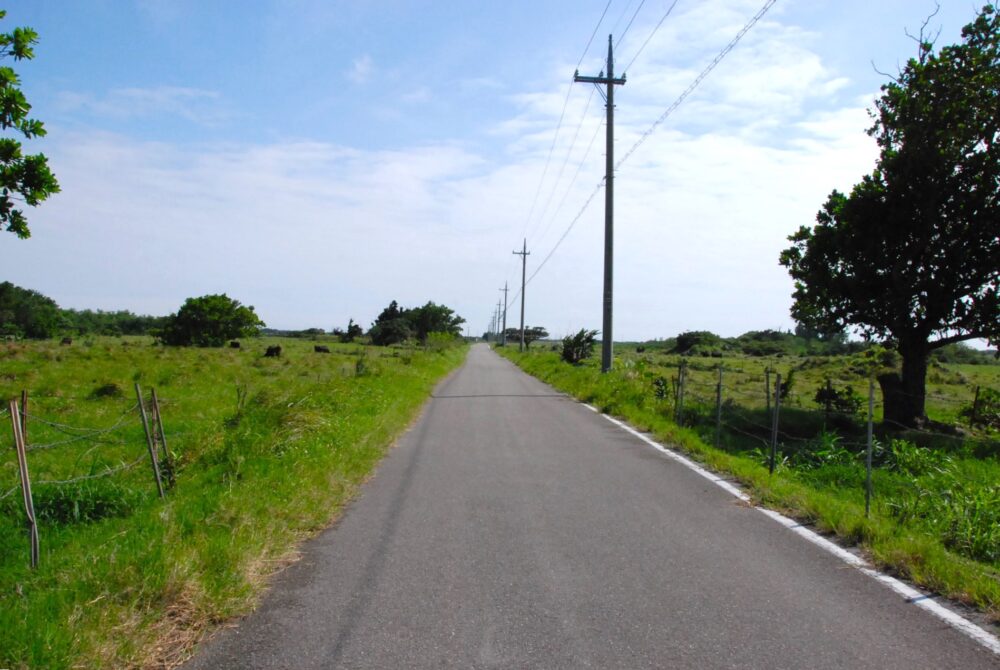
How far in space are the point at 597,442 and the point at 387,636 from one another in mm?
8216

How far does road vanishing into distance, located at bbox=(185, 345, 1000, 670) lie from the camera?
3893 mm

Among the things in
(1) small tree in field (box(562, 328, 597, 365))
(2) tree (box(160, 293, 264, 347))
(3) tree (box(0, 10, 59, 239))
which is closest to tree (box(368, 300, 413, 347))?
(2) tree (box(160, 293, 264, 347))

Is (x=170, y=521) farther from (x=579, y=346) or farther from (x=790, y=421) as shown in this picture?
(x=579, y=346)

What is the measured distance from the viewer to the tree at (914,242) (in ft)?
54.5

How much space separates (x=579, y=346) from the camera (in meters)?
36.7

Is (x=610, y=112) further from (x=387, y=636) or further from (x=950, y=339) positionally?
(x=387, y=636)

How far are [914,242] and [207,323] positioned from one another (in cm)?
5553

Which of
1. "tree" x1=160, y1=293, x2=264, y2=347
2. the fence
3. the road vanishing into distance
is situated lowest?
the road vanishing into distance

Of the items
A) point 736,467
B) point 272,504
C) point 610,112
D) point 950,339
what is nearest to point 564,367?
point 610,112

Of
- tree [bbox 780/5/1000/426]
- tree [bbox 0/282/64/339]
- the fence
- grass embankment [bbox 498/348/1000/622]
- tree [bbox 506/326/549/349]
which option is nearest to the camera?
the fence

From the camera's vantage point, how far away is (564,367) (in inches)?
1232

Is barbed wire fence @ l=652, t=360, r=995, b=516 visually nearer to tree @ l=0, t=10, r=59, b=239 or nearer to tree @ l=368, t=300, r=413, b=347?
tree @ l=0, t=10, r=59, b=239

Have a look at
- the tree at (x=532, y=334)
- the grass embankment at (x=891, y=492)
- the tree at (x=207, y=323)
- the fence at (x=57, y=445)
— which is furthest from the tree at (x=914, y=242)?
the tree at (x=532, y=334)

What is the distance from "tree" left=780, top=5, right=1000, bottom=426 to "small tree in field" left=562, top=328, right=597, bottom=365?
15.7m
